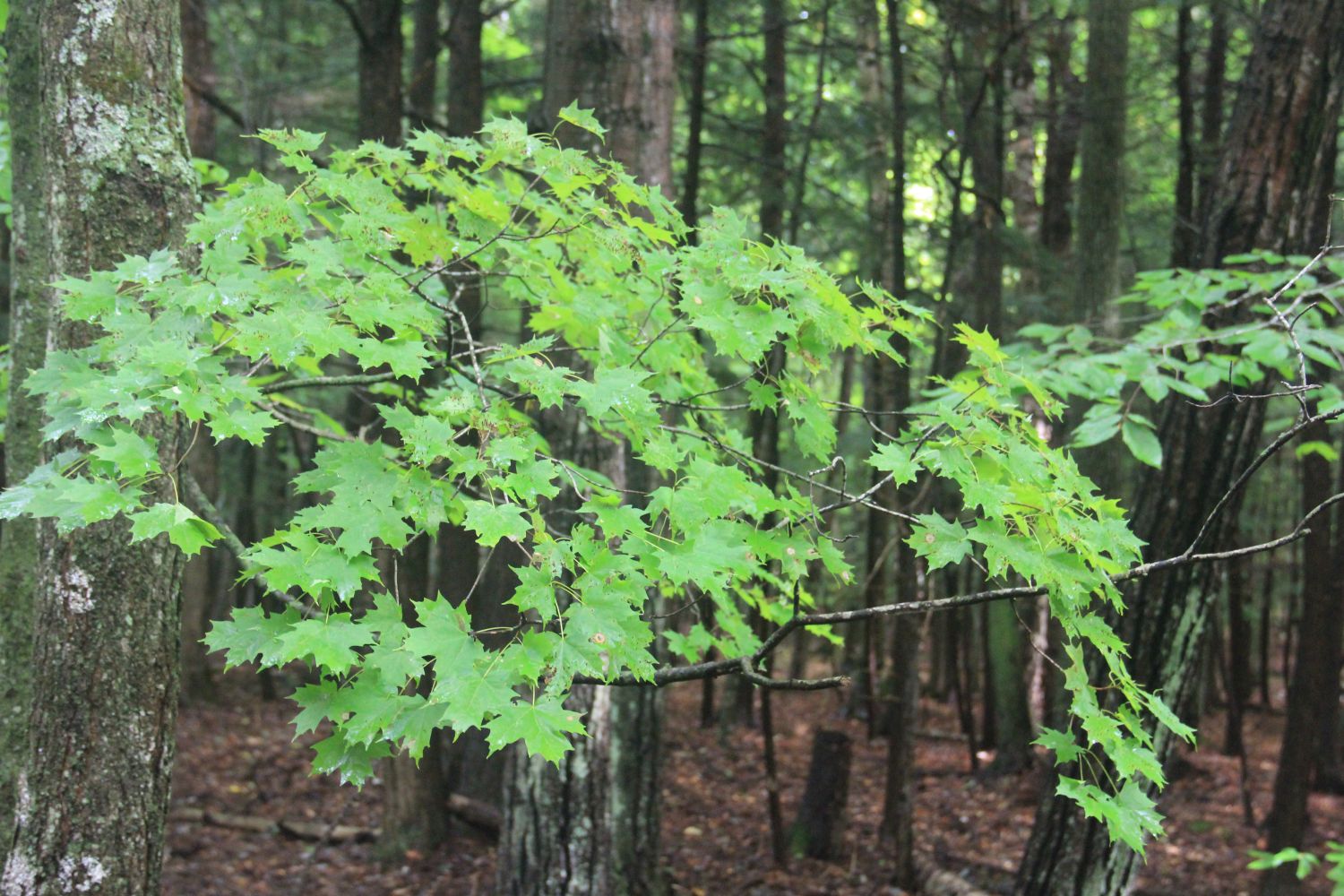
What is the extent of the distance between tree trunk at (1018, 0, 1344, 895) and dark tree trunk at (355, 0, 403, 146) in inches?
225

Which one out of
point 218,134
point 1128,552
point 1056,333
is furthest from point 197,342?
point 218,134

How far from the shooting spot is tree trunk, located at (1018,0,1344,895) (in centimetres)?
460

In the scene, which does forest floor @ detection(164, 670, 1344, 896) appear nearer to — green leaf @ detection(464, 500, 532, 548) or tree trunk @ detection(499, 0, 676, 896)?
tree trunk @ detection(499, 0, 676, 896)

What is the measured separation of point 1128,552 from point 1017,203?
438 inches

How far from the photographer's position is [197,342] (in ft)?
7.41

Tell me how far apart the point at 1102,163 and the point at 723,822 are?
6.64m

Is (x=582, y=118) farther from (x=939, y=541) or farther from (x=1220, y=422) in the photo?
(x=1220, y=422)

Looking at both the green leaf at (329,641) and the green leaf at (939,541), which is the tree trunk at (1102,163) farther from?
the green leaf at (329,641)

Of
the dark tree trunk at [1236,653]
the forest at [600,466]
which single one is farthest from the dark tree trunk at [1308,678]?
the dark tree trunk at [1236,653]

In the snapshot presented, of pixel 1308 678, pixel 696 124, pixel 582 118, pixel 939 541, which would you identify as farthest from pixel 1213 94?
pixel 939 541

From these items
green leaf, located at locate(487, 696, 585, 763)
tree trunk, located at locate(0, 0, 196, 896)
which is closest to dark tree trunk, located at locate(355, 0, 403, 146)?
tree trunk, located at locate(0, 0, 196, 896)

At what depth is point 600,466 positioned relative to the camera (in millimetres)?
5012

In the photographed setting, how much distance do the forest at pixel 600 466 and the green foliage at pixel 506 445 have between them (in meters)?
0.01

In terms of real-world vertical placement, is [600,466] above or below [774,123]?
below
